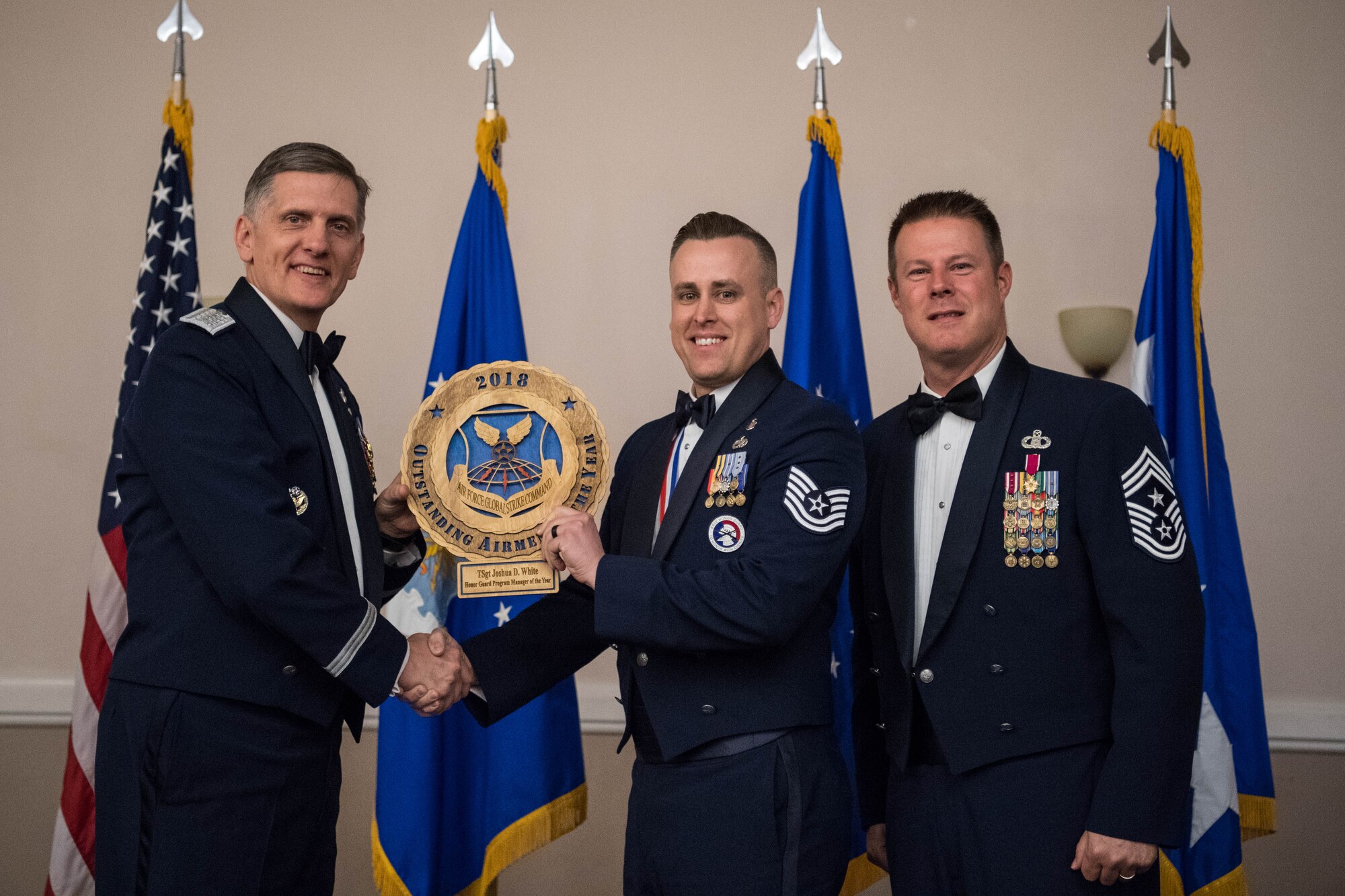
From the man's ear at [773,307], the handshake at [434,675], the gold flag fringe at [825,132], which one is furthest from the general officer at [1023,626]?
the gold flag fringe at [825,132]

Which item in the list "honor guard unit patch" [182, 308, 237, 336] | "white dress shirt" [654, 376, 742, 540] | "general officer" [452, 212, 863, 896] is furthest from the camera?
"white dress shirt" [654, 376, 742, 540]

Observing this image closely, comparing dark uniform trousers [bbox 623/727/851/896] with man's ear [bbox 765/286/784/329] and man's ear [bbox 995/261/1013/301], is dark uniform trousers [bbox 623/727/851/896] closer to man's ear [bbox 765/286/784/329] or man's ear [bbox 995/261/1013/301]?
man's ear [bbox 765/286/784/329]

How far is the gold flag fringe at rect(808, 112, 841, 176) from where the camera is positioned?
3.54 metres

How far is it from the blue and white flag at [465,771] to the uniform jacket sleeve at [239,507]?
1.10 metres

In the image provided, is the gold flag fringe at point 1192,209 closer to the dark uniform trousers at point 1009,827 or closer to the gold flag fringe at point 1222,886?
the gold flag fringe at point 1222,886

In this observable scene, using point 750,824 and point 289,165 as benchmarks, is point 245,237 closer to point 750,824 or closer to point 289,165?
point 289,165

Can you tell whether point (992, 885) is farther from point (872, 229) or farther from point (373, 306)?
point (373, 306)

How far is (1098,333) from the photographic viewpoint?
4.04 metres

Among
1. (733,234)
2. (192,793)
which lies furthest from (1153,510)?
(192,793)

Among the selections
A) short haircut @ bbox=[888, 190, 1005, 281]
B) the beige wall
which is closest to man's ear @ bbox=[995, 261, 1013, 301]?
short haircut @ bbox=[888, 190, 1005, 281]

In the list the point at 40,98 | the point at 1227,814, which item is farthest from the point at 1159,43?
the point at 40,98

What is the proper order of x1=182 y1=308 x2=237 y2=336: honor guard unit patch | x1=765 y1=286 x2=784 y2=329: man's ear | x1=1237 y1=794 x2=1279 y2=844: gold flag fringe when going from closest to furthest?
x1=182 y1=308 x2=237 y2=336: honor guard unit patch, x1=765 y1=286 x2=784 y2=329: man's ear, x1=1237 y1=794 x2=1279 y2=844: gold flag fringe

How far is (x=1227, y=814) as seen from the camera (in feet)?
9.60

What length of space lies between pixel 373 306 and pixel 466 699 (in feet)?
7.92
